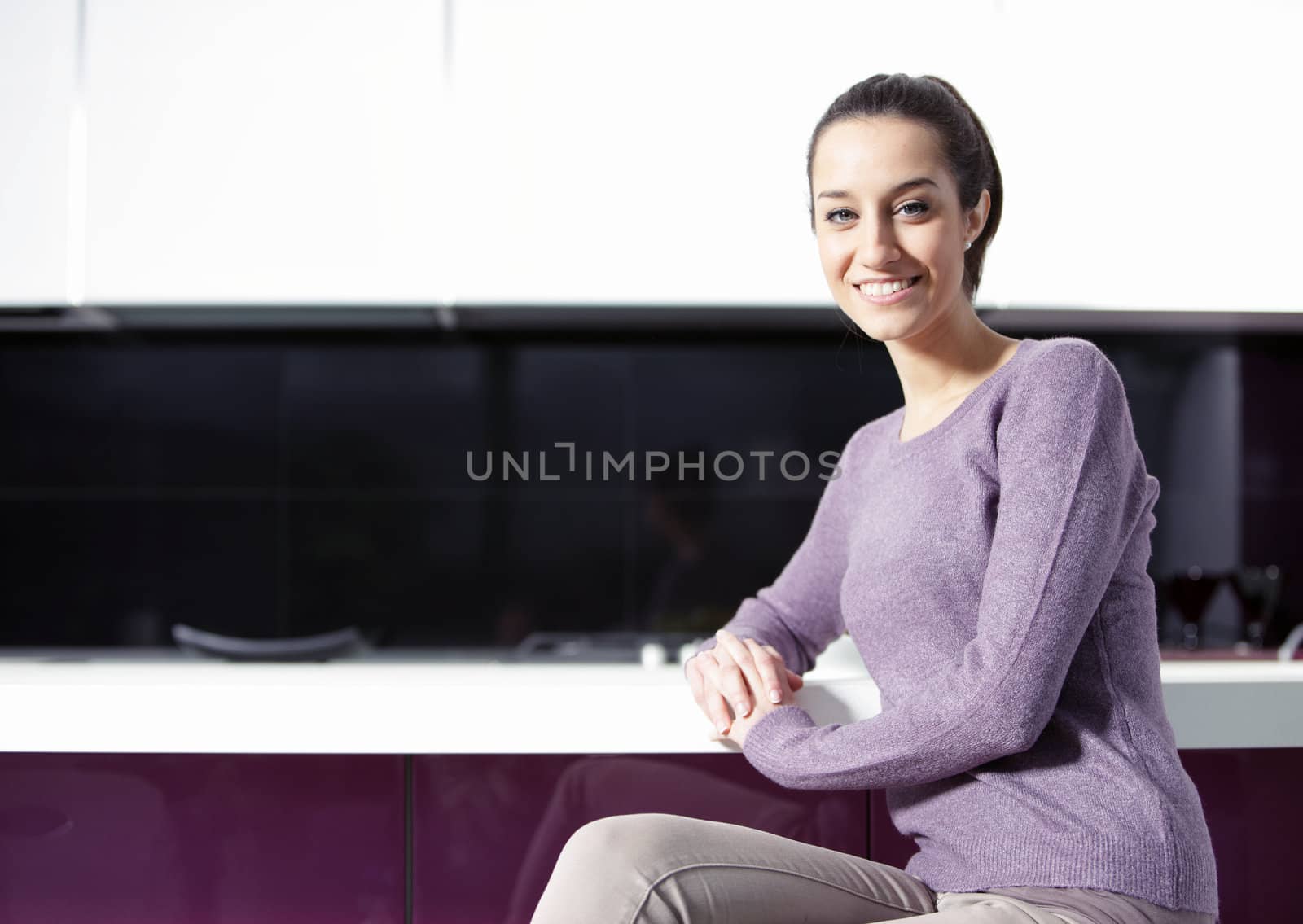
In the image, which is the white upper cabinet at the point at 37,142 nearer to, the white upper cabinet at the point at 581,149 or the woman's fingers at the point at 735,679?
the white upper cabinet at the point at 581,149

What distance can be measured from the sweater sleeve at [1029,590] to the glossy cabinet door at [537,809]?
210 mm

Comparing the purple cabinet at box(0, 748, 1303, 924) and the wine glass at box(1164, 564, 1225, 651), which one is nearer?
the purple cabinet at box(0, 748, 1303, 924)

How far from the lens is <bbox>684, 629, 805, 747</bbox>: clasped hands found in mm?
887

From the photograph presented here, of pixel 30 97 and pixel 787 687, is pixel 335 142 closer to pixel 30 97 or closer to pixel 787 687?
pixel 30 97

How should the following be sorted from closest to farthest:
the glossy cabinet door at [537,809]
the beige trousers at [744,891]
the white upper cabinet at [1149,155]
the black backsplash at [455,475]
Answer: the beige trousers at [744,891]
the glossy cabinet door at [537,809]
the white upper cabinet at [1149,155]
the black backsplash at [455,475]

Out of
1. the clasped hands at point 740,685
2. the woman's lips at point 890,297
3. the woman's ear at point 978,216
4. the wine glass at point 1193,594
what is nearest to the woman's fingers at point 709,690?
the clasped hands at point 740,685

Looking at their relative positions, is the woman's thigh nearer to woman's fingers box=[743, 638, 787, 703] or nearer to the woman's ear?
woman's fingers box=[743, 638, 787, 703]

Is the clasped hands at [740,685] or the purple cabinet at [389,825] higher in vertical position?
the clasped hands at [740,685]

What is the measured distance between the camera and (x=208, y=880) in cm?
103

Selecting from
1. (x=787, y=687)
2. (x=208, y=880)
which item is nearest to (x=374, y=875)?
(x=208, y=880)

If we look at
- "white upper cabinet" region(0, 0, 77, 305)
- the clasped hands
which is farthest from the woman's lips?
"white upper cabinet" region(0, 0, 77, 305)

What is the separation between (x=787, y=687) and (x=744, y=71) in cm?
157

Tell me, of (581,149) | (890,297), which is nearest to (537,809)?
(890,297)

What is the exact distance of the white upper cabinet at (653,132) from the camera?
213cm
